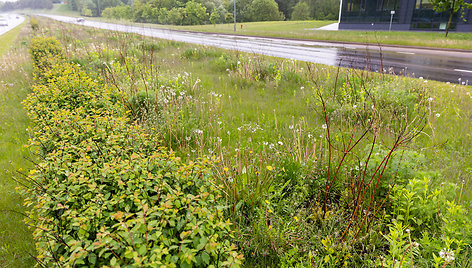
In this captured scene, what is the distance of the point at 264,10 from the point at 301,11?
9.69m

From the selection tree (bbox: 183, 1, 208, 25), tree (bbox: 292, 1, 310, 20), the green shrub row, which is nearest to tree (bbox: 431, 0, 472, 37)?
the green shrub row

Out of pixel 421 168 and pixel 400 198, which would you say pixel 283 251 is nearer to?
pixel 400 198

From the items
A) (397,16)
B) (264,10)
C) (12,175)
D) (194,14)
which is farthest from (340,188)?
(264,10)

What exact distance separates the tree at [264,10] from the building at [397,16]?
1523 inches

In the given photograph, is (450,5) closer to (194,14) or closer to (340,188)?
(340,188)

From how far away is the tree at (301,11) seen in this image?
6831cm

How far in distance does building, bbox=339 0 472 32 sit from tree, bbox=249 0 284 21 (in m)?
38.7

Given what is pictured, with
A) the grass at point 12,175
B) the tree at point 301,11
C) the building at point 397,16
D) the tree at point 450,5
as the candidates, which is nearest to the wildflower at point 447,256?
the grass at point 12,175

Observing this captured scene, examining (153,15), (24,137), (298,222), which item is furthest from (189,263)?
(153,15)

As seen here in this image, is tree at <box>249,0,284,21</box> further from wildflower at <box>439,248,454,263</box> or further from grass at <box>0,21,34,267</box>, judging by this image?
wildflower at <box>439,248,454,263</box>

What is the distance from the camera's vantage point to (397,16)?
102 ft

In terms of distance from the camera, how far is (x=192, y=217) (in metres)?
1.71

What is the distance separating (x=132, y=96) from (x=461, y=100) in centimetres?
689

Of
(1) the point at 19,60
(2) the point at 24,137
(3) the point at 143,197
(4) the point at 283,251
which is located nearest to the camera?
(3) the point at 143,197
